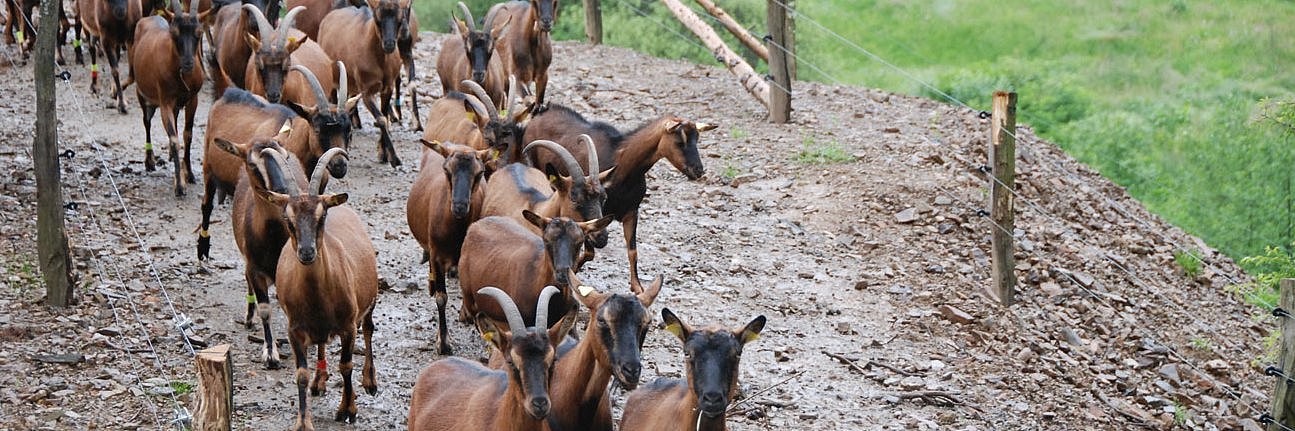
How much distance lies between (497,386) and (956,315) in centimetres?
520

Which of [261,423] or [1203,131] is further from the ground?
[261,423]

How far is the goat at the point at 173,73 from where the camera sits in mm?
12523

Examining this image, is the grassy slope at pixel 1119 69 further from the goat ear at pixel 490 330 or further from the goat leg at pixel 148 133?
the goat ear at pixel 490 330

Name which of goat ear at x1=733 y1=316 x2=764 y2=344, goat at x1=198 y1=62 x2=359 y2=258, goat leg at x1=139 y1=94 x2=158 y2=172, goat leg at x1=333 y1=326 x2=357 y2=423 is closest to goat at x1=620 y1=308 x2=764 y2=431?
goat ear at x1=733 y1=316 x2=764 y2=344

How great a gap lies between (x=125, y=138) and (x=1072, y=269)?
1000 cm

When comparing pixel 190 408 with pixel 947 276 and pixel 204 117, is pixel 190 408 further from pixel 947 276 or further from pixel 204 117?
pixel 204 117

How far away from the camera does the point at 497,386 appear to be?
722 centimetres

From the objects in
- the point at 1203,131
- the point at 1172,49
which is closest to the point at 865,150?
the point at 1203,131

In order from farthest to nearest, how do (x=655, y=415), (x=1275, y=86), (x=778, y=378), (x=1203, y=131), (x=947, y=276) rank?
(x=1275, y=86)
(x=1203, y=131)
(x=947, y=276)
(x=778, y=378)
(x=655, y=415)

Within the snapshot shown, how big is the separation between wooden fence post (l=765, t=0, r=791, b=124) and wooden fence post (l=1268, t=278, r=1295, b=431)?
25.1 feet

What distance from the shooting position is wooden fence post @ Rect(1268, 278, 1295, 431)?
8.74 m

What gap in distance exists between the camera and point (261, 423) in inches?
335

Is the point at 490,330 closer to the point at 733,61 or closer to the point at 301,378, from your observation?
the point at 301,378

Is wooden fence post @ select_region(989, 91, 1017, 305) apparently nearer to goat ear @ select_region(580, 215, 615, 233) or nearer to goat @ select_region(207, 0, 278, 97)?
goat ear @ select_region(580, 215, 615, 233)
